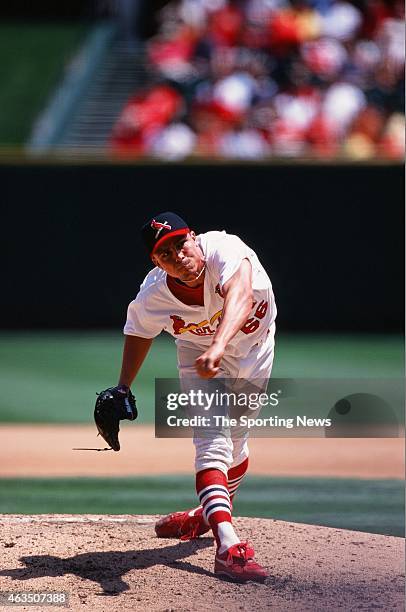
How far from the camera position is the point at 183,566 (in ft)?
A: 16.3

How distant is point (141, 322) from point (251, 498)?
216 centimetres

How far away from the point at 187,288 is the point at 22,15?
16766 millimetres

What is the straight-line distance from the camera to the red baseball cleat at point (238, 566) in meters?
4.64

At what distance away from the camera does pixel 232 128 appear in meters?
13.2

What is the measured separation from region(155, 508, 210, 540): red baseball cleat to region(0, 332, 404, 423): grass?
11.4 ft

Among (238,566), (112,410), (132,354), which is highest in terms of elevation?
(132,354)

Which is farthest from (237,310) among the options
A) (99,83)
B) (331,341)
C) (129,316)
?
(99,83)

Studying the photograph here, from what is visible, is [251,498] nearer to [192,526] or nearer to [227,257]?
[192,526]

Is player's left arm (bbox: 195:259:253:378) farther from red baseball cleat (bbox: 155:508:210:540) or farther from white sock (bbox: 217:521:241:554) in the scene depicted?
red baseball cleat (bbox: 155:508:210:540)

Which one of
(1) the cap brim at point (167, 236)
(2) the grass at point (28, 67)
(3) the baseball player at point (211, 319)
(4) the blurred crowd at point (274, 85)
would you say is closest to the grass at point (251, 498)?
(3) the baseball player at point (211, 319)

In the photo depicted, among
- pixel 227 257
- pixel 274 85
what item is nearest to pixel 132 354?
pixel 227 257

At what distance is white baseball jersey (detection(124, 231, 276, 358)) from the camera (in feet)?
15.2

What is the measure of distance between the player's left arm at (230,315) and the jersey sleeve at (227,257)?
0.07 feet

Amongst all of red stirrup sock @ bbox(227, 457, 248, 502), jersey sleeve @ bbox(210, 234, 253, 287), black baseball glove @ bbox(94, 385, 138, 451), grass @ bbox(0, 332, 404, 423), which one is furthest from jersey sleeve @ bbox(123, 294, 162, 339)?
grass @ bbox(0, 332, 404, 423)
